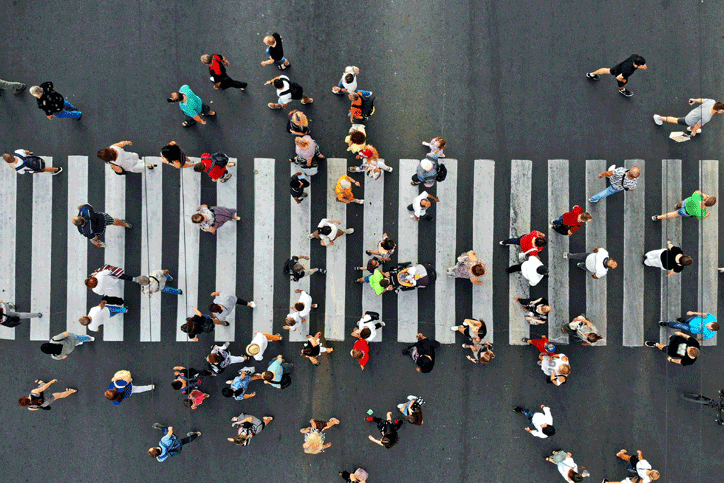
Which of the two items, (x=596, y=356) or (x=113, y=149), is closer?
(x=113, y=149)

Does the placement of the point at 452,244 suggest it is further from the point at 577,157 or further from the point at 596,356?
the point at 596,356

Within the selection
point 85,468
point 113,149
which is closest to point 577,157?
point 113,149

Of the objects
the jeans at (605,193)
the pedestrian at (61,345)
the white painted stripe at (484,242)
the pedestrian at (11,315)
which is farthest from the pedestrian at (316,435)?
the jeans at (605,193)

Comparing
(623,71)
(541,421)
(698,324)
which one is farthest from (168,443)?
(623,71)

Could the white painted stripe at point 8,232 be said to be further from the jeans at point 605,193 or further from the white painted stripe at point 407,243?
the jeans at point 605,193

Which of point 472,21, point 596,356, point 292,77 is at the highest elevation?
point 472,21

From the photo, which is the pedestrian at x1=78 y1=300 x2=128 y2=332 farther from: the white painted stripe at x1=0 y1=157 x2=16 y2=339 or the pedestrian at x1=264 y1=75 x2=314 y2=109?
the pedestrian at x1=264 y1=75 x2=314 y2=109
